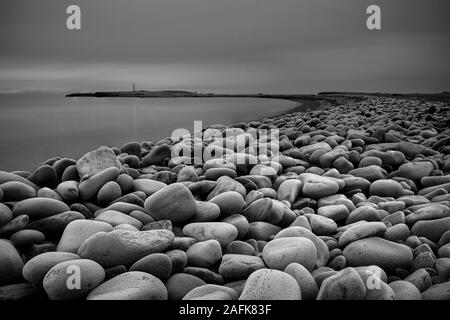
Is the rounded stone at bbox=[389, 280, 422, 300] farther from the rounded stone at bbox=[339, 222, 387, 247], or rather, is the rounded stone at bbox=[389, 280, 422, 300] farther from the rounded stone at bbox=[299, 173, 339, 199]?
the rounded stone at bbox=[299, 173, 339, 199]

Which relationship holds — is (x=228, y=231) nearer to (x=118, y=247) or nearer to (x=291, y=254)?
(x=291, y=254)

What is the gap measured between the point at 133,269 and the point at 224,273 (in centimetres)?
42

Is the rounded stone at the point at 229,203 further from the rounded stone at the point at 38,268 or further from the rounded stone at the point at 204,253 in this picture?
the rounded stone at the point at 38,268

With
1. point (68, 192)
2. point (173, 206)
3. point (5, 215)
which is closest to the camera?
point (5, 215)

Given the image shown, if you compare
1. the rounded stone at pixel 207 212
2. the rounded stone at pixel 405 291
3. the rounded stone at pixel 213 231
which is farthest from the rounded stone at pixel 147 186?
the rounded stone at pixel 405 291

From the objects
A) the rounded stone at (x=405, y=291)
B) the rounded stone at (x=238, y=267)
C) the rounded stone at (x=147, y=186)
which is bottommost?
the rounded stone at (x=405, y=291)

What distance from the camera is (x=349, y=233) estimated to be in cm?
213

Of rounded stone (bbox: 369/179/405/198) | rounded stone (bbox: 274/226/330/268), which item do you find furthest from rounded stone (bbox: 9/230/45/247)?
rounded stone (bbox: 369/179/405/198)

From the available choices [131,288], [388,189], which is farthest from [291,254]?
[388,189]

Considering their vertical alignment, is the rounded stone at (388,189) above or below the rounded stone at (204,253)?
above

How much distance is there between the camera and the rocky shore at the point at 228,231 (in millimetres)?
1623

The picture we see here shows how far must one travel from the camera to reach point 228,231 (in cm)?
211
